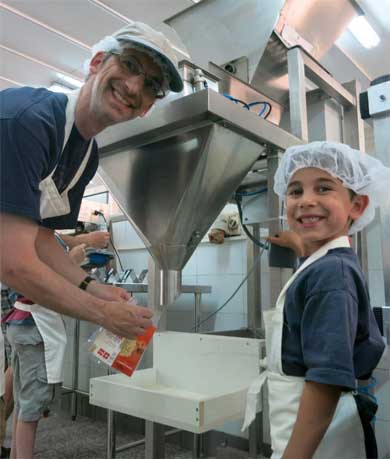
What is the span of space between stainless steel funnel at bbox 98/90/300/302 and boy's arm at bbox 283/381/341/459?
2.12 feet

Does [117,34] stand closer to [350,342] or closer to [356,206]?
[356,206]

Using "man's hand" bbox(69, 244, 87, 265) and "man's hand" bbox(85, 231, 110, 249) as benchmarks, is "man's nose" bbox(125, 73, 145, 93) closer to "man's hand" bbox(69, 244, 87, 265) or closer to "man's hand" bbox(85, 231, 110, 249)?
"man's hand" bbox(69, 244, 87, 265)

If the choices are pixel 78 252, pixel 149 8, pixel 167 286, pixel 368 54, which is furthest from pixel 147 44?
pixel 368 54

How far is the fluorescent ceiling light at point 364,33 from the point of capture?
2.16 metres

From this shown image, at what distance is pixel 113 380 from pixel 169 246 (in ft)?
1.43

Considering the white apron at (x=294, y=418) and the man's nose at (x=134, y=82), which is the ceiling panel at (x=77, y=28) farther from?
the white apron at (x=294, y=418)

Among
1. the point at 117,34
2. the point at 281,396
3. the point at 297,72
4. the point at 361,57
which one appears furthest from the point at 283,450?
the point at 361,57

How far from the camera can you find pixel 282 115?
161 centimetres

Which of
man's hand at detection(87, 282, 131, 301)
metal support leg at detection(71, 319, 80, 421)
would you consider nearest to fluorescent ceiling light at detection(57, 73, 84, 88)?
metal support leg at detection(71, 319, 80, 421)

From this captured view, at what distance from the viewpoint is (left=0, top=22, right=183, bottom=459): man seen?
73 centimetres

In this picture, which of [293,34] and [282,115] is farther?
[282,115]

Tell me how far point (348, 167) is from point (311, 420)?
1.52ft

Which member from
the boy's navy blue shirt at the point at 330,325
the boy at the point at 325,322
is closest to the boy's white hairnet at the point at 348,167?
the boy at the point at 325,322

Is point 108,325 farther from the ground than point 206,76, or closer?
closer
